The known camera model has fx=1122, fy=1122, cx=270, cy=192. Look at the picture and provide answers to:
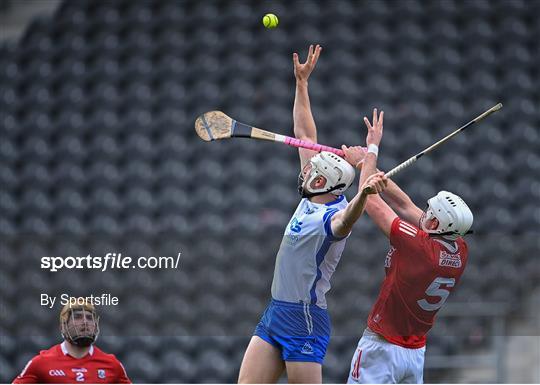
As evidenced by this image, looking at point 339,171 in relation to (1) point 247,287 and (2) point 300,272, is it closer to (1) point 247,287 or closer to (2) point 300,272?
(2) point 300,272

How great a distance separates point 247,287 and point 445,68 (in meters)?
3.12

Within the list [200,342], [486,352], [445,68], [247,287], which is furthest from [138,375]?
[445,68]

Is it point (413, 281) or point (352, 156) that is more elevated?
point (352, 156)

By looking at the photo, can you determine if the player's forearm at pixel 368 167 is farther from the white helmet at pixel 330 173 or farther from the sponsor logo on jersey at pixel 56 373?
the sponsor logo on jersey at pixel 56 373

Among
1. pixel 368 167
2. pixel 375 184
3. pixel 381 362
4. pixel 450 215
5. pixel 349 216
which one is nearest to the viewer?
pixel 375 184

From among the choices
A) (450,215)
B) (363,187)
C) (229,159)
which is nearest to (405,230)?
(450,215)

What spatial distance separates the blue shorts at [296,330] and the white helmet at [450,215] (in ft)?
2.17

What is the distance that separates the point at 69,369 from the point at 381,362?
4.99 feet

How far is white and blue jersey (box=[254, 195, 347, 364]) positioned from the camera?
495 centimetres

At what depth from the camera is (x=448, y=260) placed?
5.05 meters

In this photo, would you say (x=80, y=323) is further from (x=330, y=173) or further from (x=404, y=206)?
(x=404, y=206)

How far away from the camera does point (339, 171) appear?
194 inches

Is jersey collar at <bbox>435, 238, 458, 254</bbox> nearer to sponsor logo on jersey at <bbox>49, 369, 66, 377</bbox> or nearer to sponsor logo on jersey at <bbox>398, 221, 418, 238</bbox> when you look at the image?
sponsor logo on jersey at <bbox>398, 221, 418, 238</bbox>

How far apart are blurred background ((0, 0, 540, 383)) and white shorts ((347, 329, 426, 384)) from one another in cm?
247
